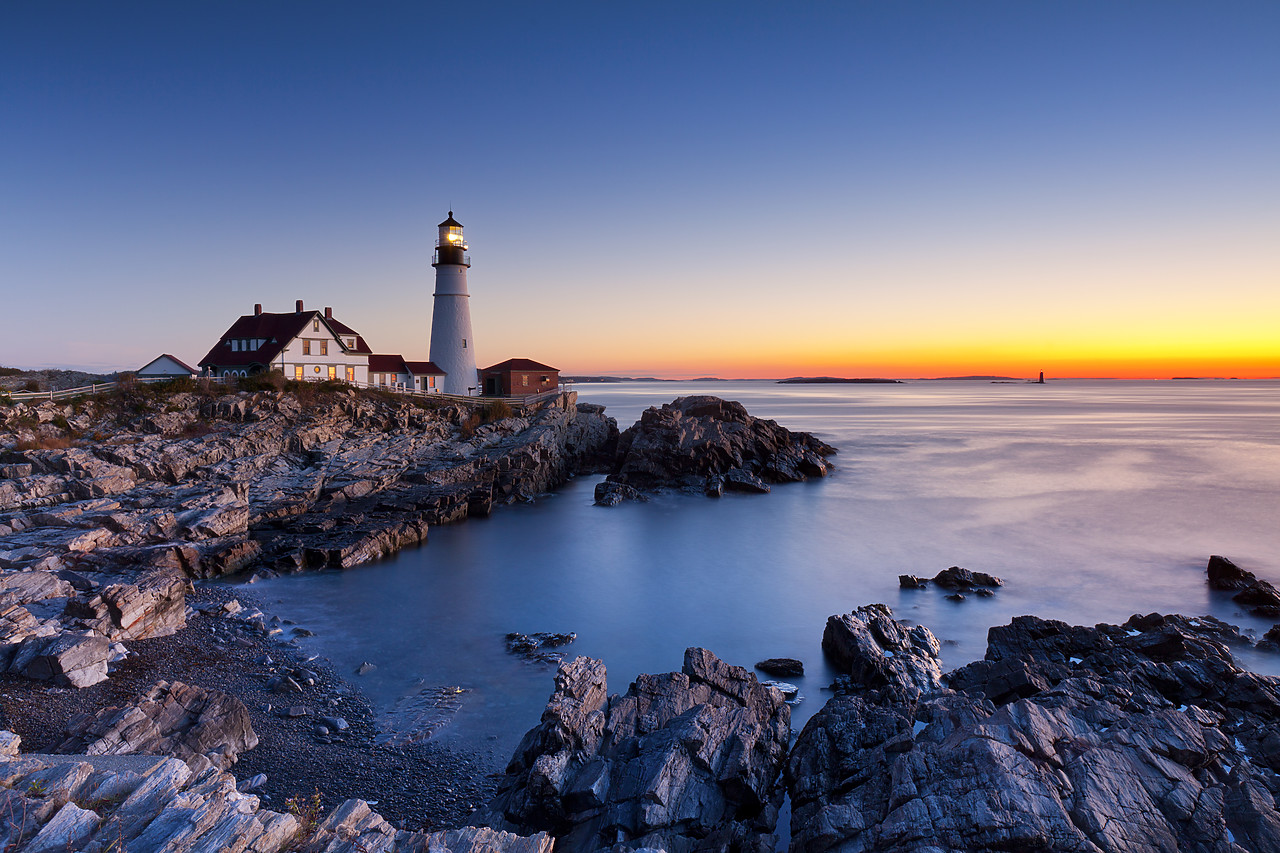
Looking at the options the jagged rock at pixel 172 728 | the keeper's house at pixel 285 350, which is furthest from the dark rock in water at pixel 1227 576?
the keeper's house at pixel 285 350

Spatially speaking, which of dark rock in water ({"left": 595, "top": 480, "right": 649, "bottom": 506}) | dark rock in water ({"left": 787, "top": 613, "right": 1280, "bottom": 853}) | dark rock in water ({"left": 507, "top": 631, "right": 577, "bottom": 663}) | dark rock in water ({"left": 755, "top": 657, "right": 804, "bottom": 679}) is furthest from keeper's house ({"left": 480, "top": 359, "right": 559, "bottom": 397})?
dark rock in water ({"left": 787, "top": 613, "right": 1280, "bottom": 853})

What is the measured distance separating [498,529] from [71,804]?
17.0 m

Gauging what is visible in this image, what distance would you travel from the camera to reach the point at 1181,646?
9156 mm

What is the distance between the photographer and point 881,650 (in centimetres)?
1076

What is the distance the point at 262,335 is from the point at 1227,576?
126 feet

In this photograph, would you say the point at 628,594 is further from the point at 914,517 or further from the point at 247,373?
the point at 247,373

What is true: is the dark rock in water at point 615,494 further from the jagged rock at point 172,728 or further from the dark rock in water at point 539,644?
the jagged rock at point 172,728

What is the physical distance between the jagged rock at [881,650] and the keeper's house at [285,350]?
29391 mm

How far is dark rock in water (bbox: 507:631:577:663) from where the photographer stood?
11570 millimetres

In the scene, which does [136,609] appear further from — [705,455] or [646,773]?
[705,455]

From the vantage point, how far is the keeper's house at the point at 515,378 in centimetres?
3847

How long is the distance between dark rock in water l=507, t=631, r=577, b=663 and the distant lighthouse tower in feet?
88.5

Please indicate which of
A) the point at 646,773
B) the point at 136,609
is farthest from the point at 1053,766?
the point at 136,609

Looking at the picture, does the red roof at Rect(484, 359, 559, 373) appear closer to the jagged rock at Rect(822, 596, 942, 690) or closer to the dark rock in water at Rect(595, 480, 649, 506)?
the dark rock in water at Rect(595, 480, 649, 506)
